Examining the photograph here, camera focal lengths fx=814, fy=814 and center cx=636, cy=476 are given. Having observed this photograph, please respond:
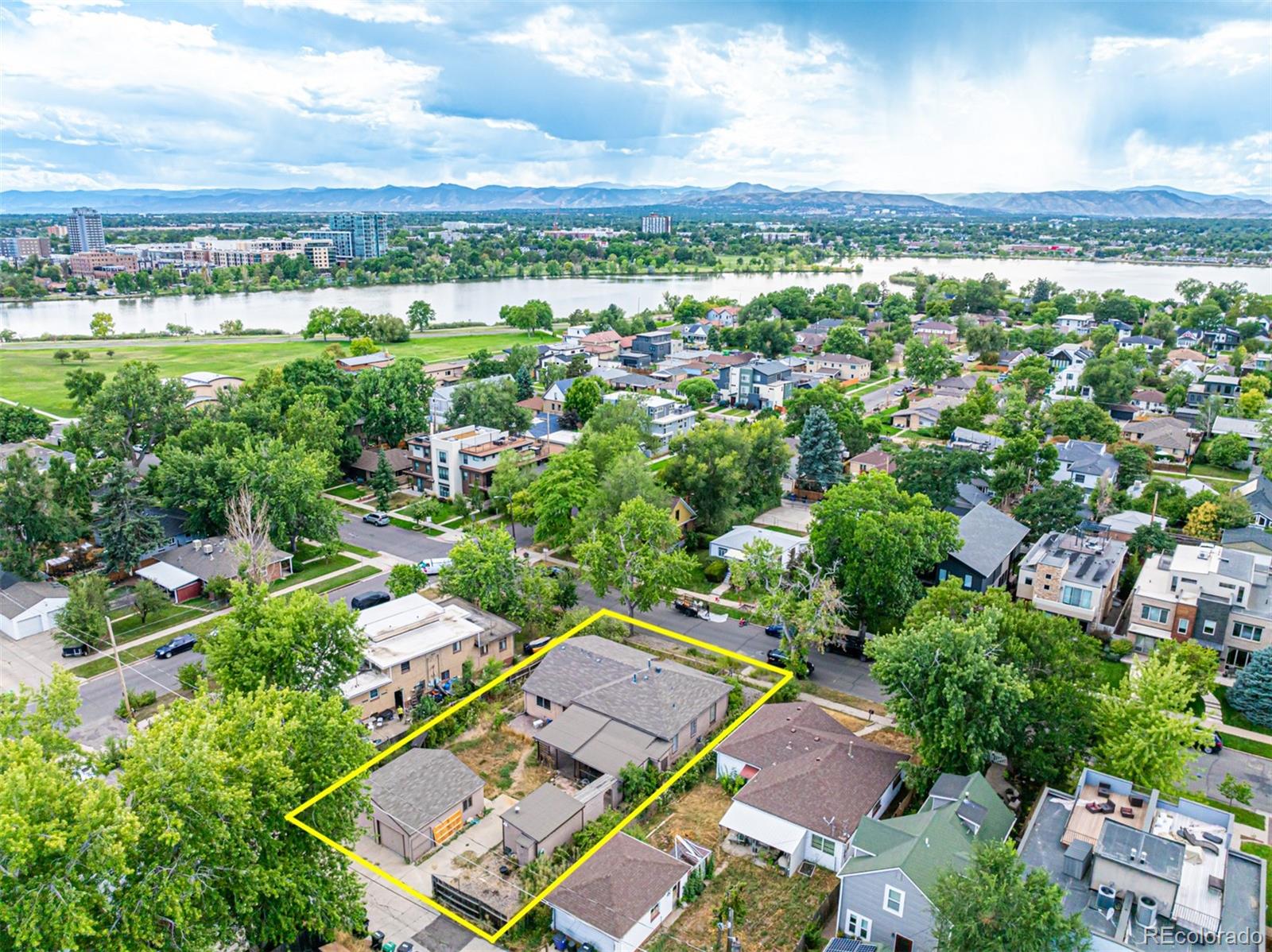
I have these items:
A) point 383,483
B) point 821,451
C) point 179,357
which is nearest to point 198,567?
point 383,483

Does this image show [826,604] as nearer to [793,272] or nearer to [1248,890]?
[1248,890]

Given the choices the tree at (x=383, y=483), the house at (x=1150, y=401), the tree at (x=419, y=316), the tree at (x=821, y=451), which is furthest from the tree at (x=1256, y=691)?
the tree at (x=419, y=316)

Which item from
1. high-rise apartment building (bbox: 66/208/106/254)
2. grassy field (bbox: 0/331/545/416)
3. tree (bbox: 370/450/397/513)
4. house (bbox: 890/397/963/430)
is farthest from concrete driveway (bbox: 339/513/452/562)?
high-rise apartment building (bbox: 66/208/106/254)

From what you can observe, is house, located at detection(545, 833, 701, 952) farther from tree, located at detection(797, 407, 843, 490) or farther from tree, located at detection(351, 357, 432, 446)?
tree, located at detection(351, 357, 432, 446)

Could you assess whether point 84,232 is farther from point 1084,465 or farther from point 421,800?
point 421,800

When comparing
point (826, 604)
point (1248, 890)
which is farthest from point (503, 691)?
point (1248, 890)

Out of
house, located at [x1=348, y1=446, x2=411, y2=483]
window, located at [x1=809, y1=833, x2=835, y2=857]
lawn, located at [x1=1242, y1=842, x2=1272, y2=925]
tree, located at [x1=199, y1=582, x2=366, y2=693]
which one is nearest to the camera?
window, located at [x1=809, y1=833, x2=835, y2=857]
